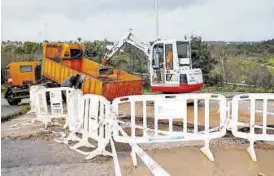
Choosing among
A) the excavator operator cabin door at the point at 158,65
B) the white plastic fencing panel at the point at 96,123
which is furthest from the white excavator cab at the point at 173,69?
the white plastic fencing panel at the point at 96,123

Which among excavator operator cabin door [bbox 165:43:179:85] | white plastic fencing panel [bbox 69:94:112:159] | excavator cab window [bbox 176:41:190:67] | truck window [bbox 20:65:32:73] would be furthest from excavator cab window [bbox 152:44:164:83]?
white plastic fencing panel [bbox 69:94:112:159]

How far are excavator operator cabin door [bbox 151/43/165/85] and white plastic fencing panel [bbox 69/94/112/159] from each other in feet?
31.6

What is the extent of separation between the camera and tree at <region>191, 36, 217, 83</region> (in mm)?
30438

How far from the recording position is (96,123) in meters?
8.40

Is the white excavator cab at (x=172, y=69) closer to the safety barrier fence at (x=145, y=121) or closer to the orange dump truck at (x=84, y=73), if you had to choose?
the orange dump truck at (x=84, y=73)

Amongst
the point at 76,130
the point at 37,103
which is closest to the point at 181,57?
the point at 37,103

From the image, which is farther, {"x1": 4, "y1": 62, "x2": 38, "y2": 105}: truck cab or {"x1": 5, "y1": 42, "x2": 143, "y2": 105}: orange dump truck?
{"x1": 4, "y1": 62, "x2": 38, "y2": 105}: truck cab

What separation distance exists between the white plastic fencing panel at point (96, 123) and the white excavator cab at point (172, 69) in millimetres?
9109

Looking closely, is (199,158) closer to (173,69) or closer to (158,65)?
(173,69)

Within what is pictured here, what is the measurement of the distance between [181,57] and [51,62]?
6744mm

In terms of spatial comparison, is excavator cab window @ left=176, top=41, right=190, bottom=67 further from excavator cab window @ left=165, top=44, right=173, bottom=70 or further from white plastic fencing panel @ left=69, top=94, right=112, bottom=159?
white plastic fencing panel @ left=69, top=94, right=112, bottom=159

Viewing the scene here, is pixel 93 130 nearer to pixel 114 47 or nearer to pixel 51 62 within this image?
pixel 51 62

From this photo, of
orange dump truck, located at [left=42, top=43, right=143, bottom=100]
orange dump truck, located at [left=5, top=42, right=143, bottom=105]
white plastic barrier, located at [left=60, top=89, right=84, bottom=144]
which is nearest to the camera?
white plastic barrier, located at [left=60, top=89, right=84, bottom=144]

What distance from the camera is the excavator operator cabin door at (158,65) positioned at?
18453 mm
